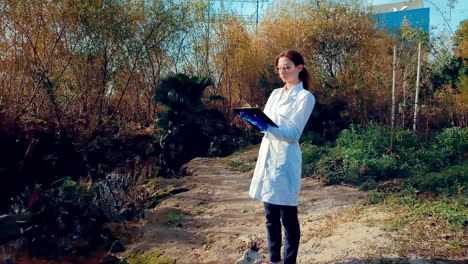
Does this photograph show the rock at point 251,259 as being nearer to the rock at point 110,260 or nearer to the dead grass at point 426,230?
the dead grass at point 426,230

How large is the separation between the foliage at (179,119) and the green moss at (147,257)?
4.80m

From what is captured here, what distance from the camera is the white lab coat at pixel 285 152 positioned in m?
2.28

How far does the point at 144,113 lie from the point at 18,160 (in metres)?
6.01

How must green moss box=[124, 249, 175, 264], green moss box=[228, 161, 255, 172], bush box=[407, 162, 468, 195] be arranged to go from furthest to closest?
green moss box=[228, 161, 255, 172], bush box=[407, 162, 468, 195], green moss box=[124, 249, 175, 264]

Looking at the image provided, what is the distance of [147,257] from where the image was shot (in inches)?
140

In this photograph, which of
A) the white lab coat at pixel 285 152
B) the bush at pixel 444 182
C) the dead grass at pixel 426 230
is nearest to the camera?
the white lab coat at pixel 285 152

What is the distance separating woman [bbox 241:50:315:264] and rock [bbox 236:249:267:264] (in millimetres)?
489

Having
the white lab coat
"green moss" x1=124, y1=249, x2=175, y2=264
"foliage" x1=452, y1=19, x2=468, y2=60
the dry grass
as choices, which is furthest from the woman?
"foliage" x1=452, y1=19, x2=468, y2=60

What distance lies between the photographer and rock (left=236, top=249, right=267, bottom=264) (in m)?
2.95

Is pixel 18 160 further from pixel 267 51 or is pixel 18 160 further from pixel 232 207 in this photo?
pixel 267 51

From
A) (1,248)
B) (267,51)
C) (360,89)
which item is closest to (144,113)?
(267,51)

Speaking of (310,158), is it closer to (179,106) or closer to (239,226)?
(239,226)

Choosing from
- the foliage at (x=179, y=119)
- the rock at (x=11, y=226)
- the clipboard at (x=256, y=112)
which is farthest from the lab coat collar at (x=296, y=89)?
the foliage at (x=179, y=119)

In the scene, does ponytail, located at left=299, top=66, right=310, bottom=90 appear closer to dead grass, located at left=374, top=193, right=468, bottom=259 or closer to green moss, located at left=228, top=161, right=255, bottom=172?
dead grass, located at left=374, top=193, right=468, bottom=259
